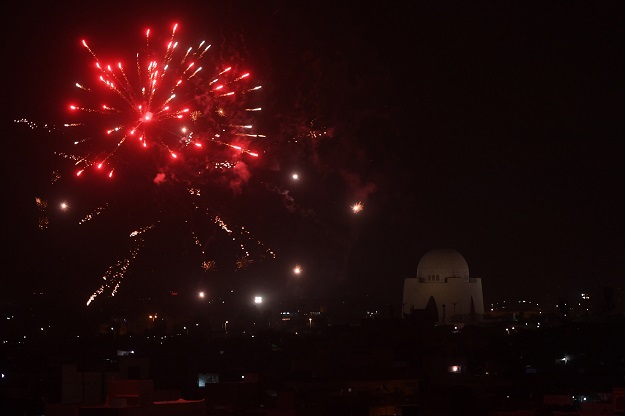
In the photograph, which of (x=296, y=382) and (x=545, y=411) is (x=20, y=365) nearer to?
(x=296, y=382)

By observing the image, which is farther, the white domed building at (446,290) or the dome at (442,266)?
the dome at (442,266)

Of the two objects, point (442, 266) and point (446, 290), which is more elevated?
point (442, 266)

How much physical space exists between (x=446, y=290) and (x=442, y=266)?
190cm

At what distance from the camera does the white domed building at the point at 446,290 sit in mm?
88875

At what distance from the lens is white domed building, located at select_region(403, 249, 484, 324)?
292 feet

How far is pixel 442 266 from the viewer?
295 ft

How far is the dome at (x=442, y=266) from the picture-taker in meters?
89.7

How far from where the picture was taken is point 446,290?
8906cm

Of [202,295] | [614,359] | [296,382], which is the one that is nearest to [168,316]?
[202,295]

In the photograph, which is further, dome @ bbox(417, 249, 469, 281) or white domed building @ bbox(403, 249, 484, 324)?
dome @ bbox(417, 249, 469, 281)

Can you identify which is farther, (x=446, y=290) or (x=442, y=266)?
(x=442, y=266)

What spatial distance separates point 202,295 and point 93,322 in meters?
11.6

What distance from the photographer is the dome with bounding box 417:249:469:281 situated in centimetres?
8969

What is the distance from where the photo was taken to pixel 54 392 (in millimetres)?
35594
